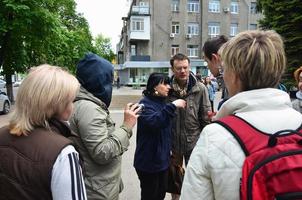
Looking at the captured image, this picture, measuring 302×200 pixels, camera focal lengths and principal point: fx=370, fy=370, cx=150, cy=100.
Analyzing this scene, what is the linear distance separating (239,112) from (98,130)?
47.8 inches

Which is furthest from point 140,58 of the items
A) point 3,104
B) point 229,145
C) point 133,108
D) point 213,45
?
point 229,145

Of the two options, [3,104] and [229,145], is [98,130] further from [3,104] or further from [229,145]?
[3,104]

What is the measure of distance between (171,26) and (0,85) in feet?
88.2

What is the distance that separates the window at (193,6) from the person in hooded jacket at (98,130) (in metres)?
52.7

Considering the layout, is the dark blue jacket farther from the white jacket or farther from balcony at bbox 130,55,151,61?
balcony at bbox 130,55,151,61

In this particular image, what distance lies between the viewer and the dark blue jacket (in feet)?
12.9

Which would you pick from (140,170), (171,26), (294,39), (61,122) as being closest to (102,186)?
(61,122)

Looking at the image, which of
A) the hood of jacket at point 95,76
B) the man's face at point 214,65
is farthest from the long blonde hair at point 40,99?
the man's face at point 214,65

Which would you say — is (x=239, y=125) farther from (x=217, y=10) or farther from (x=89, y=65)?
(x=217, y=10)

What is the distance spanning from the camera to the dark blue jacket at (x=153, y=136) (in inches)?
155

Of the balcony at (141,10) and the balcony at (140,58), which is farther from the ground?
the balcony at (141,10)

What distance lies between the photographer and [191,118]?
14.6 ft

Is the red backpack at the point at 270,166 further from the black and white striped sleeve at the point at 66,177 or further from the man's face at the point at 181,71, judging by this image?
the man's face at the point at 181,71

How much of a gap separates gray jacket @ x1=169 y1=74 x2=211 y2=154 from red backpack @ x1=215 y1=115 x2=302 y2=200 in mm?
→ 2895
